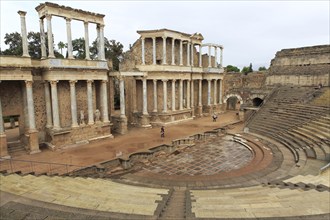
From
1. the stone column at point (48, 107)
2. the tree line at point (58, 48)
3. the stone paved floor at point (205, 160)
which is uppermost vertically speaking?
the tree line at point (58, 48)

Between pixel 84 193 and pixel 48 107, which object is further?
pixel 48 107

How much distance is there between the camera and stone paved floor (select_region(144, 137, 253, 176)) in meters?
15.5

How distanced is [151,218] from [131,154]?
10.1 m

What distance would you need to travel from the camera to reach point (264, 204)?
8.54 meters

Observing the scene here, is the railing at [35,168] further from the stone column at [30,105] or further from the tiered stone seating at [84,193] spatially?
the stone column at [30,105]

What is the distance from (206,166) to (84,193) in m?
8.84

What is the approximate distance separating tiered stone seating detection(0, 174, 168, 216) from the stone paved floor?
4.63 metres

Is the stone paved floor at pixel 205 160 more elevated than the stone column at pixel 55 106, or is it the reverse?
the stone column at pixel 55 106

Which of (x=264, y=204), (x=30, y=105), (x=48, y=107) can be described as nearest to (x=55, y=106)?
(x=48, y=107)

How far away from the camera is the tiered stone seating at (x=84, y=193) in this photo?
842 cm

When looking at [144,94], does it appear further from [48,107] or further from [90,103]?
[48,107]

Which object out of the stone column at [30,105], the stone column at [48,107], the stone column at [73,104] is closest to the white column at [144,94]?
the stone column at [73,104]

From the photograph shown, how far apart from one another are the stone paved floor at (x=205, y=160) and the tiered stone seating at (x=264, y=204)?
198 inches

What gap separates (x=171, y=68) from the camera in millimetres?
29016
